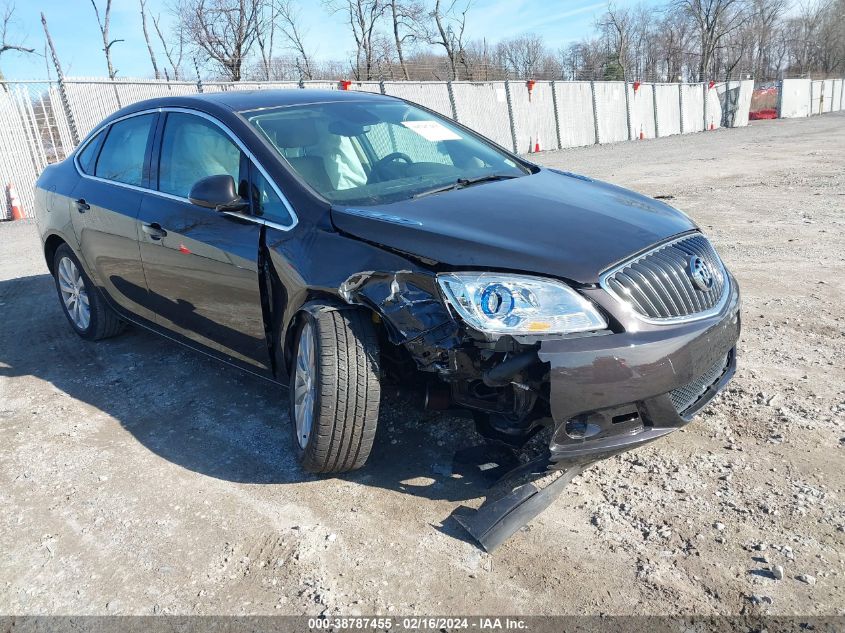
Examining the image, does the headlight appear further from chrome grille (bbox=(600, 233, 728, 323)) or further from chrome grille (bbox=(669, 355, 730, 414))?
chrome grille (bbox=(669, 355, 730, 414))

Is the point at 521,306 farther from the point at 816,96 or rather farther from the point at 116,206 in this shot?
the point at 816,96

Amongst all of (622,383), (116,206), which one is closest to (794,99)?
(116,206)

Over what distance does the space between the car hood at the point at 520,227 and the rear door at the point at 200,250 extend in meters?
0.71

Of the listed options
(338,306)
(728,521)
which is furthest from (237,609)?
(728,521)

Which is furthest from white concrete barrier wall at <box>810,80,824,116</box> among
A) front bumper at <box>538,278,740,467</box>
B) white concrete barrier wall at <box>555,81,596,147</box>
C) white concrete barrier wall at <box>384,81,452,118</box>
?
front bumper at <box>538,278,740,467</box>

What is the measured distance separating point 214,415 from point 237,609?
166cm

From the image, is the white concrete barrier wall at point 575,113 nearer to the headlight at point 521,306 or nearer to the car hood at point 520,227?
the car hood at point 520,227

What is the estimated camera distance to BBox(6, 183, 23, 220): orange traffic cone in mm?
12945

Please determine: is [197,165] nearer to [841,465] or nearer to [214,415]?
[214,415]

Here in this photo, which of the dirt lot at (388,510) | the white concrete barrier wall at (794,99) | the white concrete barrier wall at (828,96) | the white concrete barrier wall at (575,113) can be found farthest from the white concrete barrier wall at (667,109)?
the dirt lot at (388,510)

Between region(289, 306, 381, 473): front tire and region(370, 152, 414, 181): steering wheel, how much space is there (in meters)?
0.87

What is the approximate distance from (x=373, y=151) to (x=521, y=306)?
1.56 meters

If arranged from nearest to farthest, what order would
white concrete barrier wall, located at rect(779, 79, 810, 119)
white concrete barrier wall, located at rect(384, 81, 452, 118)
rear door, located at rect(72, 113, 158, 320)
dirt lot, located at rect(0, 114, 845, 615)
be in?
1. dirt lot, located at rect(0, 114, 845, 615)
2. rear door, located at rect(72, 113, 158, 320)
3. white concrete barrier wall, located at rect(384, 81, 452, 118)
4. white concrete barrier wall, located at rect(779, 79, 810, 119)

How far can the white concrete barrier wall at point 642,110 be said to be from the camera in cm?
2941
